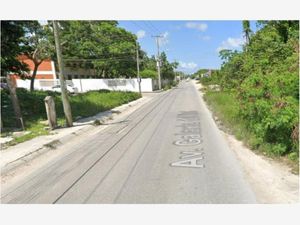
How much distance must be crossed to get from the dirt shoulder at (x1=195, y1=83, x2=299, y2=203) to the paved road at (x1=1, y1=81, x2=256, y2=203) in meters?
0.18

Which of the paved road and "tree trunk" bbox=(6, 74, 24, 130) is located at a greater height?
"tree trunk" bbox=(6, 74, 24, 130)

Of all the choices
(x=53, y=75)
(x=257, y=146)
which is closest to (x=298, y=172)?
(x=257, y=146)

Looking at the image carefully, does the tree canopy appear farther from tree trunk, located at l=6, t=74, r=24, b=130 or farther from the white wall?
the white wall

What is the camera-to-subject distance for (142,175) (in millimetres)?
5707

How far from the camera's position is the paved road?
4.68 metres

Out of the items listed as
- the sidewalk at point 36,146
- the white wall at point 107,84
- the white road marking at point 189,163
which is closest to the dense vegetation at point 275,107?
the white road marking at point 189,163

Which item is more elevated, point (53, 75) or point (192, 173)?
point (53, 75)

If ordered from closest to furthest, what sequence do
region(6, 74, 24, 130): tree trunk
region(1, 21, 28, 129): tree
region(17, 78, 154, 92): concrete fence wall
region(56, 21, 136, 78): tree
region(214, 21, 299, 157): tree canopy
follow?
region(214, 21, 299, 157): tree canopy, region(6, 74, 24, 130): tree trunk, region(1, 21, 28, 129): tree, region(56, 21, 136, 78): tree, region(17, 78, 154, 92): concrete fence wall

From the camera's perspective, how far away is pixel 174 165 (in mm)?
6223

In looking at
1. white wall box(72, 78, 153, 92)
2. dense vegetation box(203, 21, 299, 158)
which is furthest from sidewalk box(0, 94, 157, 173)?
white wall box(72, 78, 153, 92)

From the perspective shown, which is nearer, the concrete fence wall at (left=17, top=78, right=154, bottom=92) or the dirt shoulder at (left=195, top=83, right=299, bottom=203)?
the dirt shoulder at (left=195, top=83, right=299, bottom=203)

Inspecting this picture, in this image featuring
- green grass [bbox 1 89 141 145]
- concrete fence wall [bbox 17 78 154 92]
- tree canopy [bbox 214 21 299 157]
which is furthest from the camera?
concrete fence wall [bbox 17 78 154 92]

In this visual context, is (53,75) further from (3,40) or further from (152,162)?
(152,162)

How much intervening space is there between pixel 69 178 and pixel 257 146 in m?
4.57
